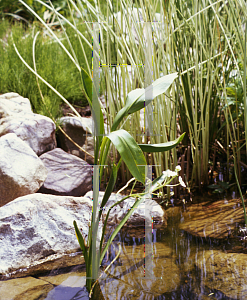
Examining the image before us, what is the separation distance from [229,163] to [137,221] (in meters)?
0.80

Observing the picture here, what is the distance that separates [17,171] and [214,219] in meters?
0.95

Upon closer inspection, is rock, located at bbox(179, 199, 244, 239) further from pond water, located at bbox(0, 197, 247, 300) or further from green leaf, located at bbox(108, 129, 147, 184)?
green leaf, located at bbox(108, 129, 147, 184)

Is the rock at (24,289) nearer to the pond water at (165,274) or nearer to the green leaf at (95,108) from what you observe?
Result: the pond water at (165,274)

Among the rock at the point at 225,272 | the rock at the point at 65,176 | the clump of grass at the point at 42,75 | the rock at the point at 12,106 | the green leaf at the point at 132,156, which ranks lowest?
the rock at the point at 225,272

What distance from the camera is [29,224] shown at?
106cm

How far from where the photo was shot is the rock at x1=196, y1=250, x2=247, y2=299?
84 cm

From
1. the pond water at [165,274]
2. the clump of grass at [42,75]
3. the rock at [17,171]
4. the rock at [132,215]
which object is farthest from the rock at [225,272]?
the clump of grass at [42,75]

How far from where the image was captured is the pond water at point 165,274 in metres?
0.83

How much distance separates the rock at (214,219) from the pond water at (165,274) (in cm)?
6

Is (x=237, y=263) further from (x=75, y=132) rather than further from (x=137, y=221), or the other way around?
(x=75, y=132)

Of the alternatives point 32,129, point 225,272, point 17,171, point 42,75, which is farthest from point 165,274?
point 42,75

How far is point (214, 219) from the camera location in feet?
4.36

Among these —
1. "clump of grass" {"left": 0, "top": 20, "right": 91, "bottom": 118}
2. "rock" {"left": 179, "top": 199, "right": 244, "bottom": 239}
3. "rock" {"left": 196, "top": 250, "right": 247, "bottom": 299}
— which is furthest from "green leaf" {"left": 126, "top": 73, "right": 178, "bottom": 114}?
"clump of grass" {"left": 0, "top": 20, "right": 91, "bottom": 118}

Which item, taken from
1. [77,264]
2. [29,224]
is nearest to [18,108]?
[29,224]
